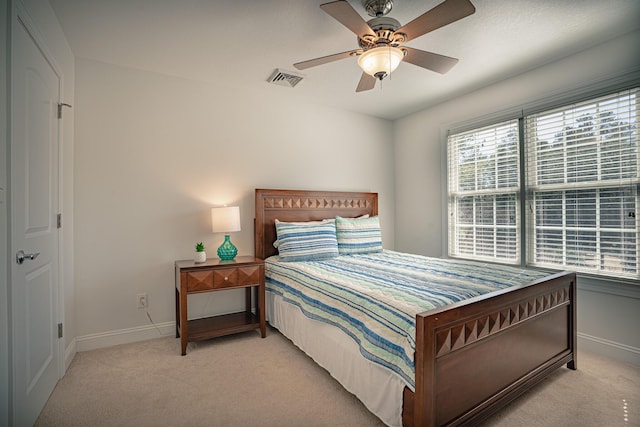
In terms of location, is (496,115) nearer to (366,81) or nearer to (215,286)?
(366,81)

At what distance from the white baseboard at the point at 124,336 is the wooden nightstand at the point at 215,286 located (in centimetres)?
13

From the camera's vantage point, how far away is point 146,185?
3.03m

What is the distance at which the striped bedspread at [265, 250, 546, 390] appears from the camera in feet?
5.41

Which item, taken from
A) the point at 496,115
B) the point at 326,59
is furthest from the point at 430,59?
the point at 496,115

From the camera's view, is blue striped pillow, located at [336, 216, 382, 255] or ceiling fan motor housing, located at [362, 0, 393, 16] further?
blue striped pillow, located at [336, 216, 382, 255]

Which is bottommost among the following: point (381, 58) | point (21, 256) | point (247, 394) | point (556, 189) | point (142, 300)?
point (247, 394)

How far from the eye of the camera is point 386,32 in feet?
6.48

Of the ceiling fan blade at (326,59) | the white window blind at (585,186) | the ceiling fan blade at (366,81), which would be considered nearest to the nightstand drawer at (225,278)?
the ceiling fan blade at (326,59)

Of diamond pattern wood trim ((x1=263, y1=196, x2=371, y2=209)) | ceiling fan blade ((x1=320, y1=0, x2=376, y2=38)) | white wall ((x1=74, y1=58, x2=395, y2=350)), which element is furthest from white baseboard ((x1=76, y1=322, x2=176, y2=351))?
ceiling fan blade ((x1=320, y1=0, x2=376, y2=38))

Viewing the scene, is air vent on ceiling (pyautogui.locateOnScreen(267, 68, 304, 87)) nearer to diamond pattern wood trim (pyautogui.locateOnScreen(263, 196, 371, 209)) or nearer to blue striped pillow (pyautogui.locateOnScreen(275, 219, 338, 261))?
diamond pattern wood trim (pyautogui.locateOnScreen(263, 196, 371, 209))

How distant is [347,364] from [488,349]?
818 mm

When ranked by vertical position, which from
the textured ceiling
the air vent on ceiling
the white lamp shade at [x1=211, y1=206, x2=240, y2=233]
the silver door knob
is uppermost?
A: the textured ceiling

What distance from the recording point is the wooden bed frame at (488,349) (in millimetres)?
1488

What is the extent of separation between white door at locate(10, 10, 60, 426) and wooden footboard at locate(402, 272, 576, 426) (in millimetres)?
1954
